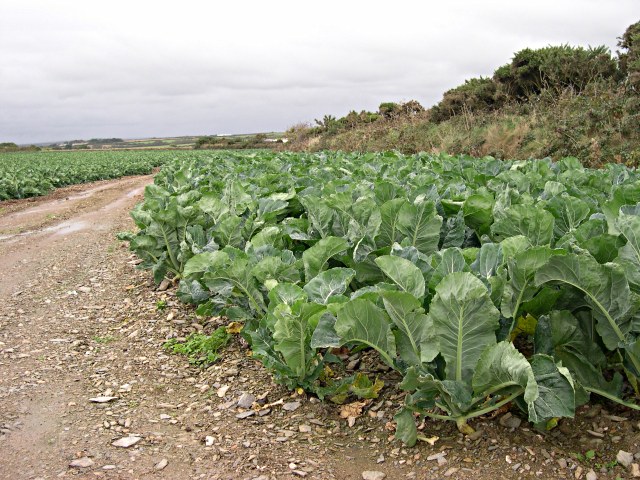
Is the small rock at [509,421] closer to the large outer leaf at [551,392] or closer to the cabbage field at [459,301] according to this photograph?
the cabbage field at [459,301]

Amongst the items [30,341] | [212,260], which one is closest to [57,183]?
[30,341]

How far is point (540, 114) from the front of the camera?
18.1m

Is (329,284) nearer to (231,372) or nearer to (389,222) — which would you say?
(389,222)

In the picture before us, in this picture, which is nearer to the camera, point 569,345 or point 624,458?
point 624,458

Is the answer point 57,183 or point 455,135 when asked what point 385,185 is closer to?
point 455,135

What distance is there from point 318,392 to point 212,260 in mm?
1003

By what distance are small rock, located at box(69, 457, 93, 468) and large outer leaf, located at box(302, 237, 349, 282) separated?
1469mm

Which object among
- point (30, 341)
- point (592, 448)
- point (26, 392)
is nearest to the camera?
point (592, 448)

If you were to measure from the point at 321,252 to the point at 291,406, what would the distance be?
34.8 inches

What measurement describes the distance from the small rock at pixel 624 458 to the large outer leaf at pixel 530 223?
980mm

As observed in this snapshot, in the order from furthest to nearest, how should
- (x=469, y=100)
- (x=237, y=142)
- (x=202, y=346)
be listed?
1. (x=237, y=142)
2. (x=469, y=100)
3. (x=202, y=346)

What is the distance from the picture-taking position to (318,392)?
3.04 m

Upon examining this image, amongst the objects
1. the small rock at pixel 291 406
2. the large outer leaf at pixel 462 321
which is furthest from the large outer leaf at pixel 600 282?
the small rock at pixel 291 406

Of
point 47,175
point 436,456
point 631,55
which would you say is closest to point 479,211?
point 436,456
